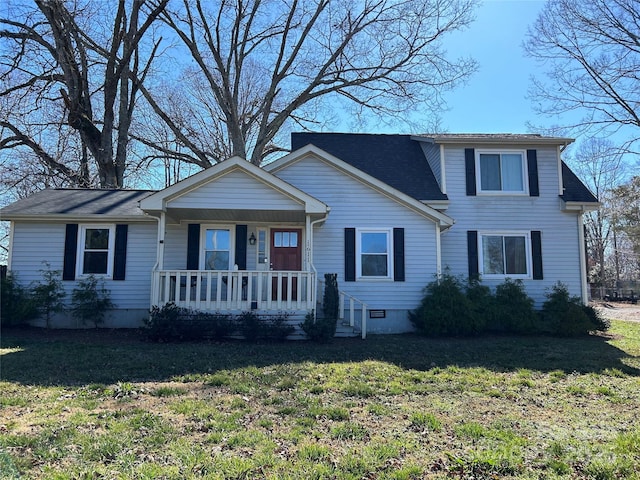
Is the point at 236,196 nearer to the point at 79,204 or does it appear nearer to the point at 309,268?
the point at 309,268

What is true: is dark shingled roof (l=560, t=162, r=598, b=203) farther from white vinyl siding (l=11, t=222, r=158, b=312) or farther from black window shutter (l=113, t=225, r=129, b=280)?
black window shutter (l=113, t=225, r=129, b=280)

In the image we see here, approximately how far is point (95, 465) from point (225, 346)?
544 centimetres

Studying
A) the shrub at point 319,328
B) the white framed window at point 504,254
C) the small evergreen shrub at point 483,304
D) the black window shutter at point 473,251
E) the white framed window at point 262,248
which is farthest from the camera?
the white framed window at point 504,254

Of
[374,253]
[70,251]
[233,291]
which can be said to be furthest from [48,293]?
[374,253]

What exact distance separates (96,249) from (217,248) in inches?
→ 125

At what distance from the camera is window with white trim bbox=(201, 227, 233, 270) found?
11688 mm

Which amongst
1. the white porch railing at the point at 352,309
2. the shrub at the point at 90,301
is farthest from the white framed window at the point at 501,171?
the shrub at the point at 90,301

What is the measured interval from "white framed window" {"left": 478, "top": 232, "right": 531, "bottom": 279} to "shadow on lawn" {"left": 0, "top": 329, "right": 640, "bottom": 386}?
274 centimetres

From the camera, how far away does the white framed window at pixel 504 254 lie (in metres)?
12.8

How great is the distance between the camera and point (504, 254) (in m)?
13.0

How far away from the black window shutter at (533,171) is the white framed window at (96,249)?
1208 cm

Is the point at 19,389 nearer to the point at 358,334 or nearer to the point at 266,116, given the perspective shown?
the point at 358,334

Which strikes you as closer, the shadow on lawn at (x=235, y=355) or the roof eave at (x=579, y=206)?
the shadow on lawn at (x=235, y=355)

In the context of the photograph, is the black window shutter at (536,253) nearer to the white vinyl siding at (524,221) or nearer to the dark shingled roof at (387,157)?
the white vinyl siding at (524,221)
